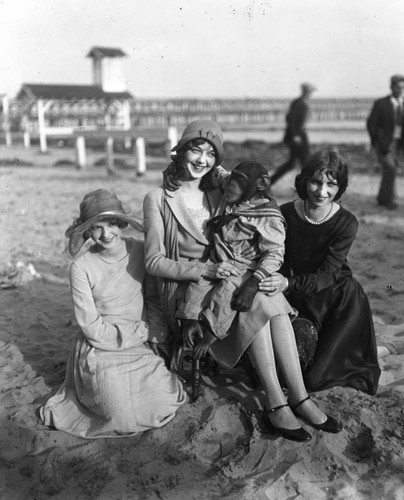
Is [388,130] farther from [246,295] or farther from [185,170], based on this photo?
[246,295]

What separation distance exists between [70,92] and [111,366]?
21.5 metres

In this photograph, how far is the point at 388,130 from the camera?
818 cm

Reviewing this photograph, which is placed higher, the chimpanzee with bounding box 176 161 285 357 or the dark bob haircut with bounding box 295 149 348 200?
the dark bob haircut with bounding box 295 149 348 200

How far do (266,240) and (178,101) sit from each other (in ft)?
172

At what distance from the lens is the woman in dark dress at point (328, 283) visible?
300cm

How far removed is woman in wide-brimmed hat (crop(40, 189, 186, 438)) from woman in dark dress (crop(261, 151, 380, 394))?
796mm

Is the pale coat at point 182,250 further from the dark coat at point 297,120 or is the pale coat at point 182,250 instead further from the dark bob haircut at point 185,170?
the dark coat at point 297,120

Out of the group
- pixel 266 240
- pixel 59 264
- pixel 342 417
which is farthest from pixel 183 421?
pixel 59 264

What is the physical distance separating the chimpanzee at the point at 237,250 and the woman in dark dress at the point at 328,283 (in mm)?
253

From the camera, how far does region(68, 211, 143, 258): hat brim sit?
292 cm

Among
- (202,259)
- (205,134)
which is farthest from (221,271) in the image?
Result: (205,134)

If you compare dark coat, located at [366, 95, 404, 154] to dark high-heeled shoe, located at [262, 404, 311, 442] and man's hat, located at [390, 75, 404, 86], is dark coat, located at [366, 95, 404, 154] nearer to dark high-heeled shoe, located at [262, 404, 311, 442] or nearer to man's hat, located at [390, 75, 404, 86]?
man's hat, located at [390, 75, 404, 86]

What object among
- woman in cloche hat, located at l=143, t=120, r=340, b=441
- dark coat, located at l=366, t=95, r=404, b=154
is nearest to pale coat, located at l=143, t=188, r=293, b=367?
woman in cloche hat, located at l=143, t=120, r=340, b=441

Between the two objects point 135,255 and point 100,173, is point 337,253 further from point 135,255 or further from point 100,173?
point 100,173
